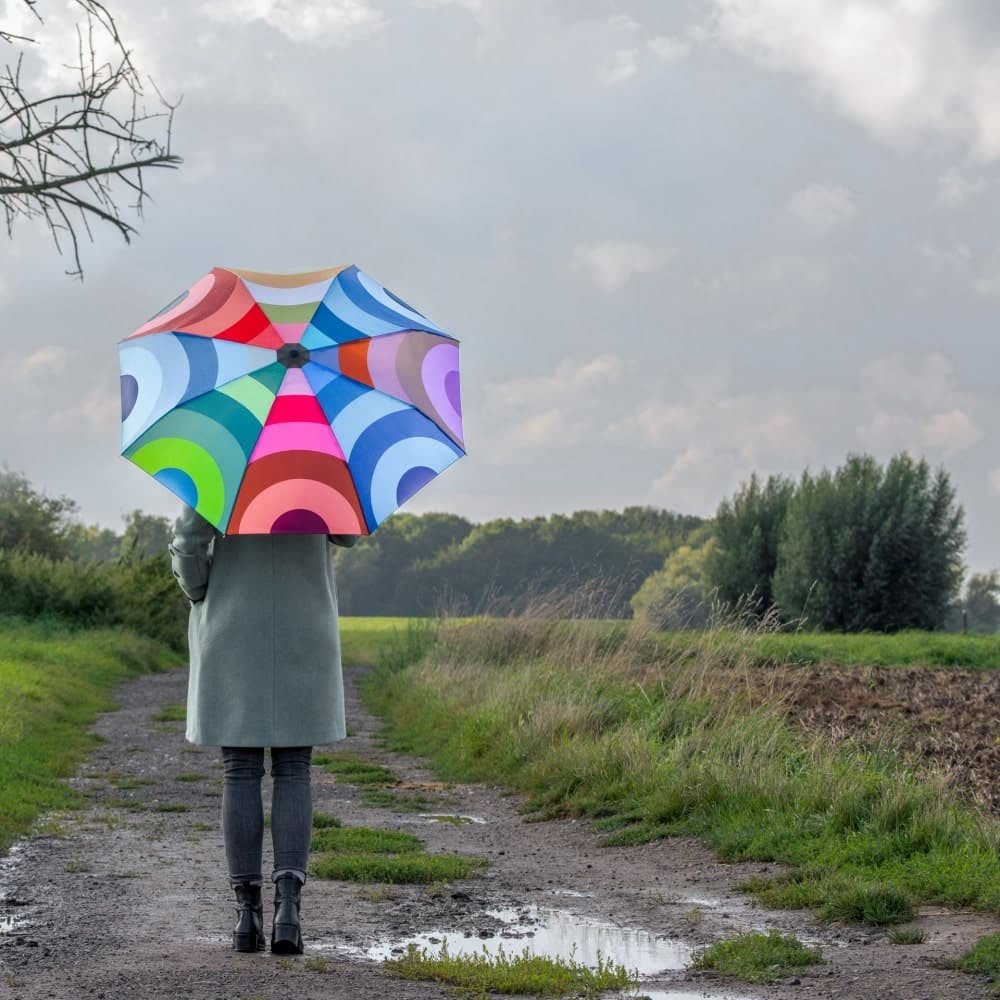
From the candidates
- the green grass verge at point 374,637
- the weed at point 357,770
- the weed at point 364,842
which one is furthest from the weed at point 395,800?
the green grass verge at point 374,637

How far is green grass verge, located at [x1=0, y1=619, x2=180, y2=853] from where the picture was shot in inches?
427

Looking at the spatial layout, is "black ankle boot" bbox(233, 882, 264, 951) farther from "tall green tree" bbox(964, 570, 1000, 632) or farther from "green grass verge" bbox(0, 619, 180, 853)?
"tall green tree" bbox(964, 570, 1000, 632)

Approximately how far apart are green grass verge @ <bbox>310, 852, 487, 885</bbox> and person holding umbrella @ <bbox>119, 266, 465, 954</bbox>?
6.37 ft

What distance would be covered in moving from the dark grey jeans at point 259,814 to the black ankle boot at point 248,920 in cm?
5

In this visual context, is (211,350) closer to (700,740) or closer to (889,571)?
(700,740)

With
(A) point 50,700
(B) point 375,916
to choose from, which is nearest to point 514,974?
(B) point 375,916

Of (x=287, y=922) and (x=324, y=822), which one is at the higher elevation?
(x=287, y=922)

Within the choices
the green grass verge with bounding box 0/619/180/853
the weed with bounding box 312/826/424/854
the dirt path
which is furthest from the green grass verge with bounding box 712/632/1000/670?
the weed with bounding box 312/826/424/854

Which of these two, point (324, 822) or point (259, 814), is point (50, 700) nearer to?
point (324, 822)

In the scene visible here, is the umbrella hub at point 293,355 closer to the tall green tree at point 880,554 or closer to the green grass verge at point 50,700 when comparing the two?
the green grass verge at point 50,700

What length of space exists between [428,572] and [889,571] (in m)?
32.9

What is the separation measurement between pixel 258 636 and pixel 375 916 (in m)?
1.90

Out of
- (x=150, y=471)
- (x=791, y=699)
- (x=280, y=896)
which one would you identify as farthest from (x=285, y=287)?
(x=791, y=699)

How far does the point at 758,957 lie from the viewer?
579 centimetres
